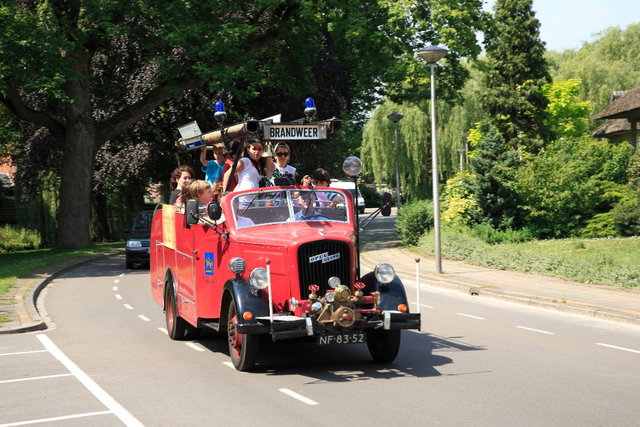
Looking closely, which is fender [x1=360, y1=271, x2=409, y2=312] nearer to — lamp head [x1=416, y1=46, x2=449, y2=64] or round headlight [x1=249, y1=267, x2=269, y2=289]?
round headlight [x1=249, y1=267, x2=269, y2=289]

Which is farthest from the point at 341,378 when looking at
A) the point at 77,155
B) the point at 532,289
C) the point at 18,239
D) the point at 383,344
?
the point at 18,239

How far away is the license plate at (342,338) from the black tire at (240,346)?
832mm

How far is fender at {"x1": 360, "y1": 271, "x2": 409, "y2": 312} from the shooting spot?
31.4 feet

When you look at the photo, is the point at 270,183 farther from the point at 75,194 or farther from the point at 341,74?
the point at 341,74

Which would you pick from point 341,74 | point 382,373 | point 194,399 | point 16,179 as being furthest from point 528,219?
point 16,179

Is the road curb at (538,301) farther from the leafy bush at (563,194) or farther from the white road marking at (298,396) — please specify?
the leafy bush at (563,194)

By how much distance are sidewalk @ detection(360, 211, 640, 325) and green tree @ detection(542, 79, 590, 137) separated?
28.3 metres

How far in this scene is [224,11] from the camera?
1180 inches

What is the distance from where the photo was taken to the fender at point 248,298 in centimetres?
914

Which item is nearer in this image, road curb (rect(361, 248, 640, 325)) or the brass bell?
the brass bell

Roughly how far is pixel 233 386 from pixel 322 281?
1.58m

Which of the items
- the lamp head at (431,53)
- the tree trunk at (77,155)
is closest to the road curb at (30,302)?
the tree trunk at (77,155)

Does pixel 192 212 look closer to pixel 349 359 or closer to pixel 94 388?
pixel 94 388

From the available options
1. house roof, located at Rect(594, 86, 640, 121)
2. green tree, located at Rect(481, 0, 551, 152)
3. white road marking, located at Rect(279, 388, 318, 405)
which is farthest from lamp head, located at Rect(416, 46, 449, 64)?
green tree, located at Rect(481, 0, 551, 152)
